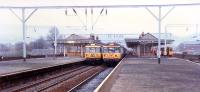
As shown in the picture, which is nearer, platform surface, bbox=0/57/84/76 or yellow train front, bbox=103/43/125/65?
platform surface, bbox=0/57/84/76

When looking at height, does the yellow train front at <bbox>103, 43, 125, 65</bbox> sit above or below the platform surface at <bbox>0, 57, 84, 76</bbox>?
above

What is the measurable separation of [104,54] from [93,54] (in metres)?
1.43

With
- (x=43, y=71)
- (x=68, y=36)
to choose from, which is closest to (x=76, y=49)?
(x=68, y=36)

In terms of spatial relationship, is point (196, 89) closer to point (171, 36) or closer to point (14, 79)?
point (14, 79)

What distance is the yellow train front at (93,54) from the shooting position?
199ft

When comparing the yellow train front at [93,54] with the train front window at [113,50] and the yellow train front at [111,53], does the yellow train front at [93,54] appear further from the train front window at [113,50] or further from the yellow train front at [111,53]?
the train front window at [113,50]

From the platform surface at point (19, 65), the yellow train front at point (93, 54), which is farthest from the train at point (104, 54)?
the platform surface at point (19, 65)

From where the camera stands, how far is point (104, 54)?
6053 cm

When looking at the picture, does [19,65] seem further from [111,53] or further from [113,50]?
[113,50]

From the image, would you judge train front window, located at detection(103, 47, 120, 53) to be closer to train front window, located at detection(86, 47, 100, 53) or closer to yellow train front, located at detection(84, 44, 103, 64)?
yellow train front, located at detection(84, 44, 103, 64)

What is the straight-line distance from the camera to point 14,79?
1101 inches

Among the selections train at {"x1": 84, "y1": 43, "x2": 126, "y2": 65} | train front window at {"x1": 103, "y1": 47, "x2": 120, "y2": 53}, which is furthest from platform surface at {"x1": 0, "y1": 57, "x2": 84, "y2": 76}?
train front window at {"x1": 103, "y1": 47, "x2": 120, "y2": 53}

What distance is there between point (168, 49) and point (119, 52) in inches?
1718

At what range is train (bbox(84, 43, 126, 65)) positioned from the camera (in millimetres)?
60312
